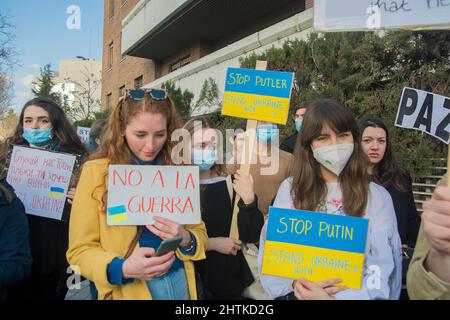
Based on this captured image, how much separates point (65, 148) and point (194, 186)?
51.6 inches

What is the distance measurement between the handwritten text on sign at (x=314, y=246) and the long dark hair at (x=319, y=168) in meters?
0.15

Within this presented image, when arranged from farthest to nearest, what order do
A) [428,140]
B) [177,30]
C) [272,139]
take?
[177,30] < [428,140] < [272,139]

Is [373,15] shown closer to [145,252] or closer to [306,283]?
[306,283]

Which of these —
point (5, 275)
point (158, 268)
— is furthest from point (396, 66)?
point (5, 275)

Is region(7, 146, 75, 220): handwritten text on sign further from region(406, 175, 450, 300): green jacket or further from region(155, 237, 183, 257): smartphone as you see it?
region(406, 175, 450, 300): green jacket

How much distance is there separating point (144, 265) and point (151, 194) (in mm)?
320

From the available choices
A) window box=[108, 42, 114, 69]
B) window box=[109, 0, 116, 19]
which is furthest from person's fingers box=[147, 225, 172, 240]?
window box=[108, 42, 114, 69]

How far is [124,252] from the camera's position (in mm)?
1518

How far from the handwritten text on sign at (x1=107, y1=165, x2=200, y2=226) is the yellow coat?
2.2 inches

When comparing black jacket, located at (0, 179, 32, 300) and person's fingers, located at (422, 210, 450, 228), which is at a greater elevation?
person's fingers, located at (422, 210, 450, 228)

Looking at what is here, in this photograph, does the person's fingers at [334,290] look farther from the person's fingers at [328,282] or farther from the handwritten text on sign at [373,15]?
the handwritten text on sign at [373,15]

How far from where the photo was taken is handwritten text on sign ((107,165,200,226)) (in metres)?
1.53

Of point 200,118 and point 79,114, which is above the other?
point 79,114

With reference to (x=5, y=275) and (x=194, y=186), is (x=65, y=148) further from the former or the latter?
(x=194, y=186)
